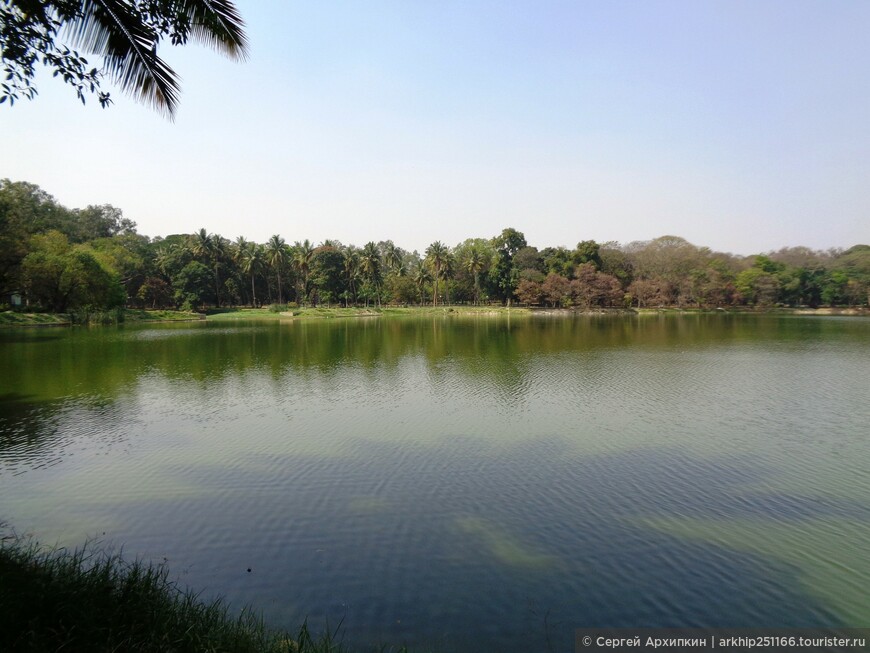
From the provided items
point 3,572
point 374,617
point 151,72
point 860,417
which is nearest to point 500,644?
point 374,617

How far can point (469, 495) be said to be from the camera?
991cm

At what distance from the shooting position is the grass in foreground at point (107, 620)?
3.86 m

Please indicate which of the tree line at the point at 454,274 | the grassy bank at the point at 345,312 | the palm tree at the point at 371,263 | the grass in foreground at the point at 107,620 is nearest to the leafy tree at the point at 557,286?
the tree line at the point at 454,274

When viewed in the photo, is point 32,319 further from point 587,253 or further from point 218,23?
point 587,253

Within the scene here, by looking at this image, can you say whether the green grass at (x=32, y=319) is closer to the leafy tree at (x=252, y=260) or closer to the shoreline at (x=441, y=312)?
the shoreline at (x=441, y=312)

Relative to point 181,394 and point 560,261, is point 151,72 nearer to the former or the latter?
point 181,394

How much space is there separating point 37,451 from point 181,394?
25.1 feet

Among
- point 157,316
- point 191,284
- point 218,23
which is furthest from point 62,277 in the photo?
point 218,23

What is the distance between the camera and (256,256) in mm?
86750

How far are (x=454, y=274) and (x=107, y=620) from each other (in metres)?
95.5

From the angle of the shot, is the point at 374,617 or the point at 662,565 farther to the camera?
the point at 662,565

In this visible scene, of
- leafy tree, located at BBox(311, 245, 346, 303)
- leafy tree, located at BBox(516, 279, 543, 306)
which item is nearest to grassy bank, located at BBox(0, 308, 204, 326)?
leafy tree, located at BBox(311, 245, 346, 303)

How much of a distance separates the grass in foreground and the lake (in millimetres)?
1196

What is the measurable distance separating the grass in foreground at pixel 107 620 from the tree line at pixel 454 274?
8040cm
